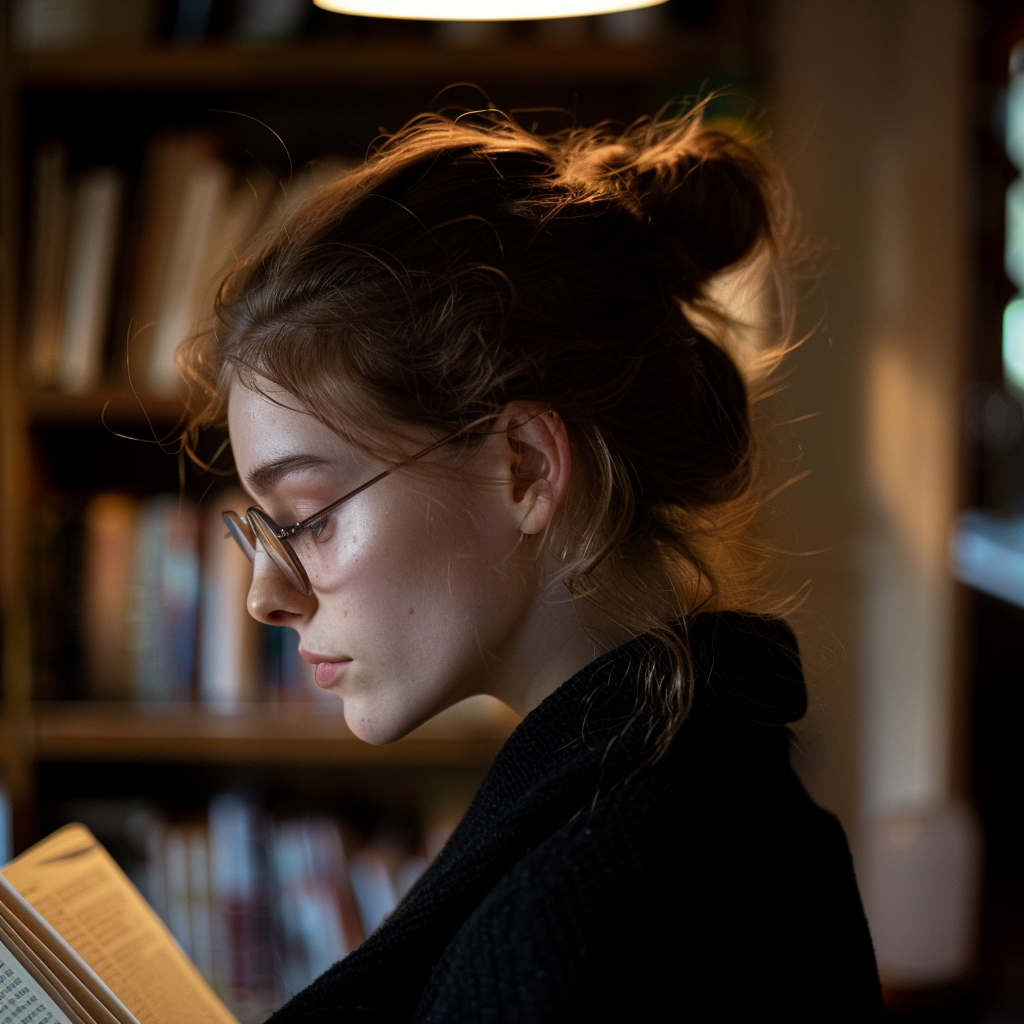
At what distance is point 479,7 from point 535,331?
29cm

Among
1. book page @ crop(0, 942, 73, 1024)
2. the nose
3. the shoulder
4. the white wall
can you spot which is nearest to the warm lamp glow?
the nose


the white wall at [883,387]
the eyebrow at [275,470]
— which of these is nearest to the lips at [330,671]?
the eyebrow at [275,470]

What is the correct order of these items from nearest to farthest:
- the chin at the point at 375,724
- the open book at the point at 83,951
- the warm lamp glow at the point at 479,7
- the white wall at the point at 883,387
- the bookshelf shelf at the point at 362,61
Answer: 1. the open book at the point at 83,951
2. the chin at the point at 375,724
3. the warm lamp glow at the point at 479,7
4. the bookshelf shelf at the point at 362,61
5. the white wall at the point at 883,387

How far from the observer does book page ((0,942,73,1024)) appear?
0.62 m

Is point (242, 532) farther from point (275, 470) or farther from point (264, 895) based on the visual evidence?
point (264, 895)

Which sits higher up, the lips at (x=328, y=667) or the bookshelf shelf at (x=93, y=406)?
the bookshelf shelf at (x=93, y=406)

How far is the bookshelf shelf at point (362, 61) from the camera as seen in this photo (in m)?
1.64

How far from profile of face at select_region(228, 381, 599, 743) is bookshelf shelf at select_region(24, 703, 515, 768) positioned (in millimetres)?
950

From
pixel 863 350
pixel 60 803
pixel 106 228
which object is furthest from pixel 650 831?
pixel 863 350

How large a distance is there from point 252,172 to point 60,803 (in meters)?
1.03

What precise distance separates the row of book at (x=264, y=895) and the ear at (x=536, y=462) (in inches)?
45.6

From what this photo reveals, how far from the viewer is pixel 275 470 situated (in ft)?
2.37

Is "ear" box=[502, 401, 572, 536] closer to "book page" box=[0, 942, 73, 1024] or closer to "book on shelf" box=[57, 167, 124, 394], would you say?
"book page" box=[0, 942, 73, 1024]

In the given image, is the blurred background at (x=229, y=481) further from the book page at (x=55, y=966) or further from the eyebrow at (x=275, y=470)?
the book page at (x=55, y=966)
